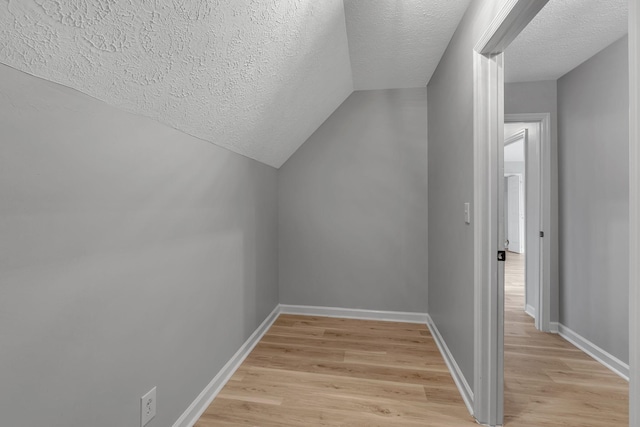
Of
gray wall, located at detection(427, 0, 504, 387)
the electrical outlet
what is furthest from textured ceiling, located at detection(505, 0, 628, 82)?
the electrical outlet

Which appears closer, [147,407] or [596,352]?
[147,407]

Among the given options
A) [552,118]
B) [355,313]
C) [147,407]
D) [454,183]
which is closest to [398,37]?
[454,183]

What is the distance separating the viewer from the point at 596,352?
2.12 m

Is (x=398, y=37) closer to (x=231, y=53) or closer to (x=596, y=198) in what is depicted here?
(x=231, y=53)

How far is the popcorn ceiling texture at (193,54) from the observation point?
2.33ft

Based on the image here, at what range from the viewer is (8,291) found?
700 mm

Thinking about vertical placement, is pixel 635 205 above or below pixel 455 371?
above

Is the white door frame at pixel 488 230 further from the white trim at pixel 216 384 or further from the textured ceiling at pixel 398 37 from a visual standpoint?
the white trim at pixel 216 384

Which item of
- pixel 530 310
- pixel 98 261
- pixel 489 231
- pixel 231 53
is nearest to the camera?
pixel 98 261

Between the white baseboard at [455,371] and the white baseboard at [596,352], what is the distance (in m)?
1.08

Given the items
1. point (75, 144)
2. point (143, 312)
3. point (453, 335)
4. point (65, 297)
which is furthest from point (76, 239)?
point (453, 335)

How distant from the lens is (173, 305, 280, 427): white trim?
143cm

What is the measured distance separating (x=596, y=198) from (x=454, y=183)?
1.23m

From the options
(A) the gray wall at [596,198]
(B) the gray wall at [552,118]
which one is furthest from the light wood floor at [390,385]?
(B) the gray wall at [552,118]
